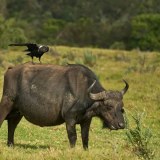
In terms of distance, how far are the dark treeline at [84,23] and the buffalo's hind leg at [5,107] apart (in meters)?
25.3

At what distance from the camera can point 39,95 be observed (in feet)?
32.1

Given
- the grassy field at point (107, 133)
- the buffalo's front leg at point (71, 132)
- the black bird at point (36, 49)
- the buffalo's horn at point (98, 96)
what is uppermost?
Answer: the black bird at point (36, 49)

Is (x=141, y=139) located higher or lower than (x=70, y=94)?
lower

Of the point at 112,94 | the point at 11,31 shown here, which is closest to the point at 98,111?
the point at 112,94

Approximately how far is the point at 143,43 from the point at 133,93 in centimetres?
3889

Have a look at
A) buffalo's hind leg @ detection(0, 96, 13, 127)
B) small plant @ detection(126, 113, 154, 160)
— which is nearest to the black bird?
buffalo's hind leg @ detection(0, 96, 13, 127)

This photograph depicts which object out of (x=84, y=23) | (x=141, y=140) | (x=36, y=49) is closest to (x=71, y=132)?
(x=141, y=140)

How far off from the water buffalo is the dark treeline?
2537 centimetres

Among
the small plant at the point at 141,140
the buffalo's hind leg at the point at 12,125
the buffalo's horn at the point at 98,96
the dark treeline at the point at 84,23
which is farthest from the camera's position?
the dark treeline at the point at 84,23

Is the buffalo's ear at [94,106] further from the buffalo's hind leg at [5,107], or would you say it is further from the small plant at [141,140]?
the buffalo's hind leg at [5,107]

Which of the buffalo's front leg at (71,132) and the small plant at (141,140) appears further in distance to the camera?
the buffalo's front leg at (71,132)

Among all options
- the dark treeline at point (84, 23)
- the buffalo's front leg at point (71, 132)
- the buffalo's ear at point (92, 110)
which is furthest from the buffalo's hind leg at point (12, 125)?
the dark treeline at point (84, 23)

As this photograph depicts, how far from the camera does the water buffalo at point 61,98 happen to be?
936 cm

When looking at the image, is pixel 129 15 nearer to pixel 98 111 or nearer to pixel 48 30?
pixel 48 30
